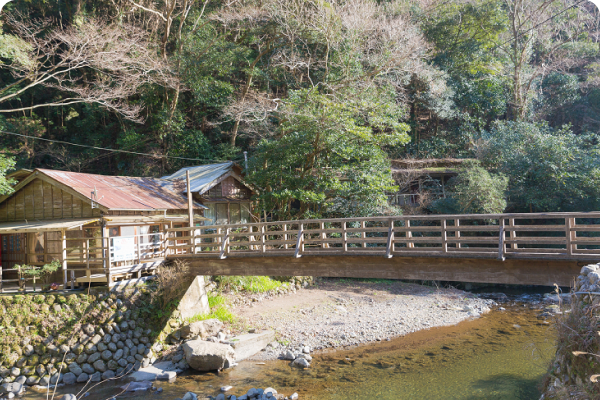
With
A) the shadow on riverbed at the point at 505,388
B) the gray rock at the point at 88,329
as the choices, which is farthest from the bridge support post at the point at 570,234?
the gray rock at the point at 88,329

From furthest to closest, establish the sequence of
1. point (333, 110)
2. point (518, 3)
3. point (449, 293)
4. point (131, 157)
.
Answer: point (131, 157) → point (518, 3) → point (449, 293) → point (333, 110)

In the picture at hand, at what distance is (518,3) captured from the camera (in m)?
25.9

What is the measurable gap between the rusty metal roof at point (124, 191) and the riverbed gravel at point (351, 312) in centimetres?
578

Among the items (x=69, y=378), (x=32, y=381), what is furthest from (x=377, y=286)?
(x=32, y=381)

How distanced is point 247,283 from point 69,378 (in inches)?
337

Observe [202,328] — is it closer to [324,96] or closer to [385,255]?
[385,255]

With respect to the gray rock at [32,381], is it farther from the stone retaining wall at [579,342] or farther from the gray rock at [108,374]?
the stone retaining wall at [579,342]

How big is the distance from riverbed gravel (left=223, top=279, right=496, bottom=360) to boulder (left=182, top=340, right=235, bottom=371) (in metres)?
1.48

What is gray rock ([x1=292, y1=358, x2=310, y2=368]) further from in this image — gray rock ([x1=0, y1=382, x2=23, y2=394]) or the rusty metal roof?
the rusty metal roof

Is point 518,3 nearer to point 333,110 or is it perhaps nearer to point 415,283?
point 333,110

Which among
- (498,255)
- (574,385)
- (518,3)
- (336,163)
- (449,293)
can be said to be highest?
(518,3)

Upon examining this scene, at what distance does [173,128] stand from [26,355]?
17.2 meters

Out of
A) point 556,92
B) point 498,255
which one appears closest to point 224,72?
point 498,255

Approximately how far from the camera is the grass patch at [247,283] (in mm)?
18297
